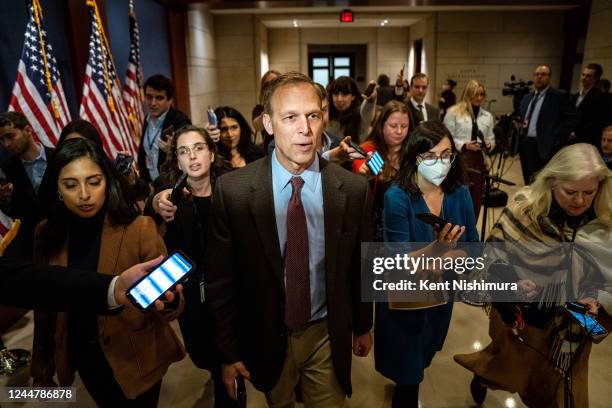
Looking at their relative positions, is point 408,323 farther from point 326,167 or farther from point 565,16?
point 565,16

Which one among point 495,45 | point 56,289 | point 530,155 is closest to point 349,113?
point 56,289

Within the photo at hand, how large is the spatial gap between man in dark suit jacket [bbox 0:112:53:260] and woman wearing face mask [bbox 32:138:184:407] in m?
1.21

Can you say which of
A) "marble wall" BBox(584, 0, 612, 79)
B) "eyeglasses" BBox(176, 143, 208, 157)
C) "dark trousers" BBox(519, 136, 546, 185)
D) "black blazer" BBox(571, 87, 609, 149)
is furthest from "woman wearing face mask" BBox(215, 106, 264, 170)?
"marble wall" BBox(584, 0, 612, 79)

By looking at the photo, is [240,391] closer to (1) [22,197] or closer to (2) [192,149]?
(2) [192,149]

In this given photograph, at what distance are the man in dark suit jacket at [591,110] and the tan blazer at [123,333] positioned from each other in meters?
5.11

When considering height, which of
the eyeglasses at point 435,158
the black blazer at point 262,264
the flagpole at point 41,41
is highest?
the flagpole at point 41,41

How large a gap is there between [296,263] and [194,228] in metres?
0.73

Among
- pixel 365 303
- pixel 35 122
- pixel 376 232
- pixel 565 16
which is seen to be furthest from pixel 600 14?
pixel 35 122

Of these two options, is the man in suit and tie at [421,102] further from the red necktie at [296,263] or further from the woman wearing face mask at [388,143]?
the red necktie at [296,263]

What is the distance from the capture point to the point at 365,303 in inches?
64.1

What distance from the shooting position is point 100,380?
1594 mm

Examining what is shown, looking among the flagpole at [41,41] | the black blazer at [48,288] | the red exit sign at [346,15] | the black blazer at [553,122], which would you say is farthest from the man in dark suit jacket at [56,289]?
the red exit sign at [346,15]

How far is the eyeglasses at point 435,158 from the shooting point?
187 centimetres

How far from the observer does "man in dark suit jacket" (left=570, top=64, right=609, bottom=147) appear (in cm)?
474
